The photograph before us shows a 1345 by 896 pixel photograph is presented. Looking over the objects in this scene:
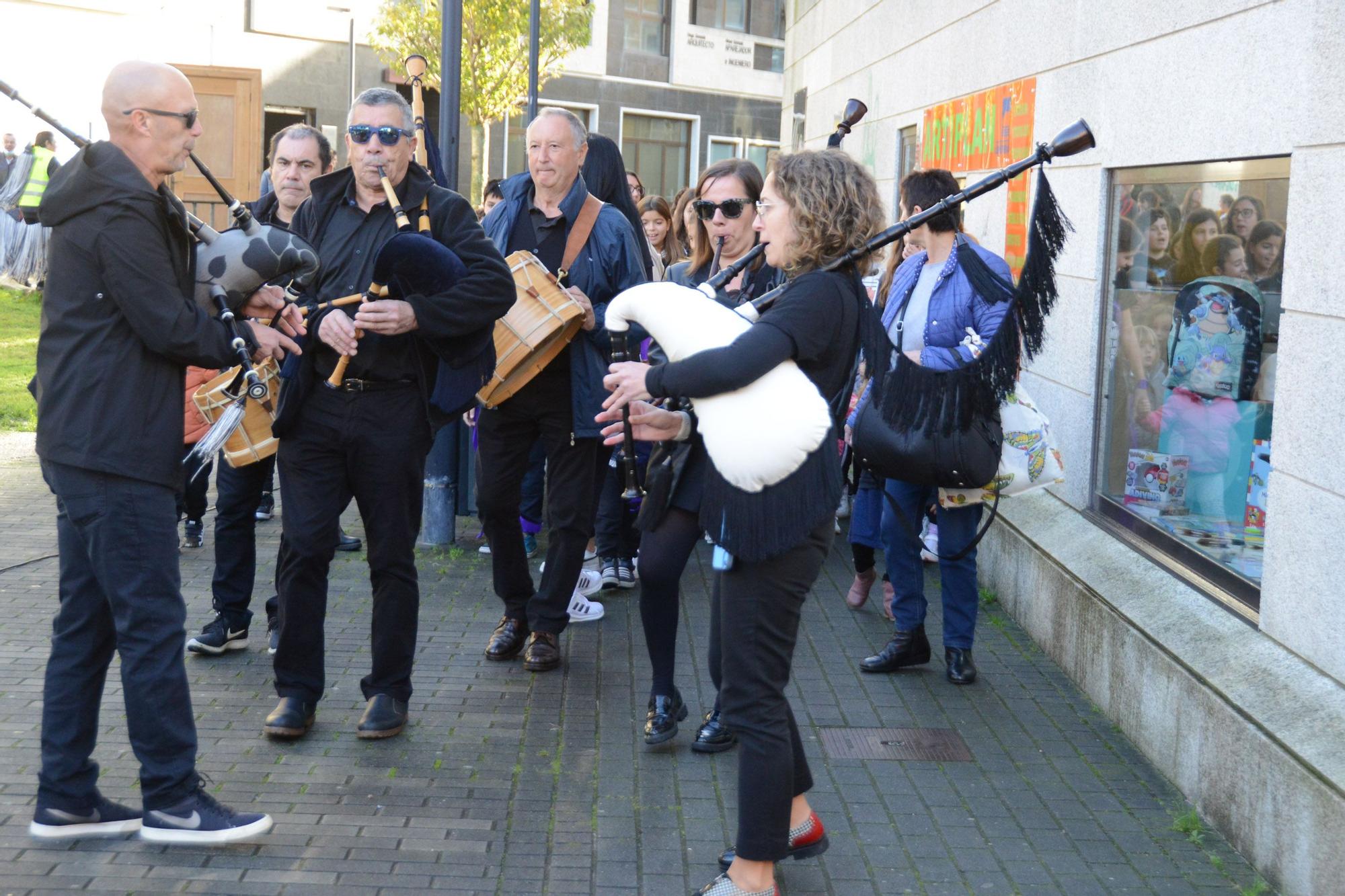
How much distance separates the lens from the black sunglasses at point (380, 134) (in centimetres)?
480

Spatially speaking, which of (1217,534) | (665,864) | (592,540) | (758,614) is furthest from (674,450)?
(592,540)

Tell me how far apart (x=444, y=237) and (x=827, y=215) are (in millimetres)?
1711

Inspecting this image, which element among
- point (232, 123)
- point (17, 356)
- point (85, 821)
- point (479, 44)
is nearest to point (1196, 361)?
point (85, 821)

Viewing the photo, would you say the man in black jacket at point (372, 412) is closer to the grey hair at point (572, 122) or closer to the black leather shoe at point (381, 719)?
the black leather shoe at point (381, 719)

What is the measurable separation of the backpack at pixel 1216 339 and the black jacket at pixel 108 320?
342cm

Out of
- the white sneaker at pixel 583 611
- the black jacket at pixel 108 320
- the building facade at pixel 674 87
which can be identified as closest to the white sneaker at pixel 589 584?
the white sneaker at pixel 583 611

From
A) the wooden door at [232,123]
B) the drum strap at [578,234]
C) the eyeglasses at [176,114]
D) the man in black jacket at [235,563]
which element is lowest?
the man in black jacket at [235,563]

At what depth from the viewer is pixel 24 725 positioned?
16.1 ft

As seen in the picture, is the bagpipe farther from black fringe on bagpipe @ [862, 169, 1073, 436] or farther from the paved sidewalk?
the paved sidewalk

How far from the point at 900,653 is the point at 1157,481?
126 centimetres

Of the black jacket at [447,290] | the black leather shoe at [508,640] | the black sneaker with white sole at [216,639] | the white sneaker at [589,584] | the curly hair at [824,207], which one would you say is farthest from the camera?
the white sneaker at [589,584]

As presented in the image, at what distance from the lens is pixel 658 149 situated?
3747cm

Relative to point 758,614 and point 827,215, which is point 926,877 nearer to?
point 758,614

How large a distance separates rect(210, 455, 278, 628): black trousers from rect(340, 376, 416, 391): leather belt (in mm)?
1177
